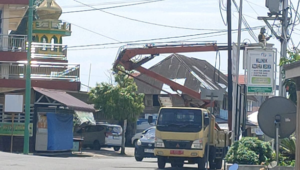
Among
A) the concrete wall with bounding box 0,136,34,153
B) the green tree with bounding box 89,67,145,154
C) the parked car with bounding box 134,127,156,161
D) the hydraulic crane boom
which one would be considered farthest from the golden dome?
the parked car with bounding box 134,127,156,161

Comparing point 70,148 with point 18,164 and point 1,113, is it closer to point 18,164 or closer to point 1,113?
point 1,113

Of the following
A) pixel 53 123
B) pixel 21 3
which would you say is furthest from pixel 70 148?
pixel 21 3

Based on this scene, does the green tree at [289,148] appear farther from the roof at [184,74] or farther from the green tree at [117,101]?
the roof at [184,74]

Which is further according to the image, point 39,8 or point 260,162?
point 39,8

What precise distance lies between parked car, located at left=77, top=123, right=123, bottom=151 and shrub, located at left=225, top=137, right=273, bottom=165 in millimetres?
24000

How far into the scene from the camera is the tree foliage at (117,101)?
136 ft

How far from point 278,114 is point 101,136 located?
26.9 metres

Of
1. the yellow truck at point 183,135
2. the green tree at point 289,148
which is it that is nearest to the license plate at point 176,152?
the yellow truck at point 183,135

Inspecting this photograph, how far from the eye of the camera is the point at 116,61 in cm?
3588

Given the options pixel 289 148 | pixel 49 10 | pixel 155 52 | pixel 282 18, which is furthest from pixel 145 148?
pixel 49 10

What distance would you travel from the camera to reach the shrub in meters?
16.5

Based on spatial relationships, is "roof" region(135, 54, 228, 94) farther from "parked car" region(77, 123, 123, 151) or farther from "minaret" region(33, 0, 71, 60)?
"parked car" region(77, 123, 123, 151)

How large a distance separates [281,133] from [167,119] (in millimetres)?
6129

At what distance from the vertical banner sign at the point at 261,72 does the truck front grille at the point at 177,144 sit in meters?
3.73
